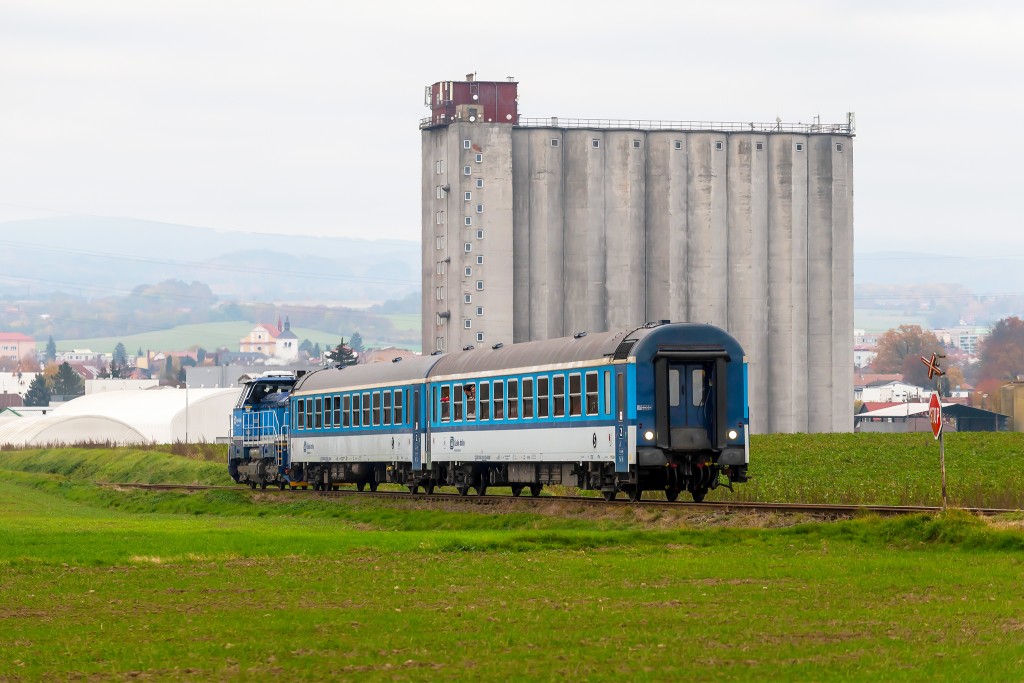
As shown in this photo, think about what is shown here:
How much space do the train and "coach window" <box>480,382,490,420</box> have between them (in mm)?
37

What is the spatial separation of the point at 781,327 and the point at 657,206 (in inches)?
649

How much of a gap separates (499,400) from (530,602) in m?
21.6

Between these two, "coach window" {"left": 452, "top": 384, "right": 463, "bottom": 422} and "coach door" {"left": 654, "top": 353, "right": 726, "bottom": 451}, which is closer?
"coach door" {"left": 654, "top": 353, "right": 726, "bottom": 451}

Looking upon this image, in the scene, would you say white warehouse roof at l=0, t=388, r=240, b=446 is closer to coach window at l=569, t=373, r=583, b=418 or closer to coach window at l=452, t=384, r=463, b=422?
coach window at l=452, t=384, r=463, b=422

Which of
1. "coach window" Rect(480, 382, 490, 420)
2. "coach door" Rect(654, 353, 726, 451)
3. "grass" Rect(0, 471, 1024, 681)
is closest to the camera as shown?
"grass" Rect(0, 471, 1024, 681)

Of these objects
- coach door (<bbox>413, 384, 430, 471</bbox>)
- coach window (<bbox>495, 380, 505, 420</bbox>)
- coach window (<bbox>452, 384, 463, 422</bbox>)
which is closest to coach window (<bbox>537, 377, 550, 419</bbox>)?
coach window (<bbox>495, 380, 505, 420</bbox>)

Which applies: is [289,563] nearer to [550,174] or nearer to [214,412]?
[550,174]

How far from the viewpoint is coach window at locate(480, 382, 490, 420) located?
145 feet

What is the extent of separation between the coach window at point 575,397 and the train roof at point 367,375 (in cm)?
1058

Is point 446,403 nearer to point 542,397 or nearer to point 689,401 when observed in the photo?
point 542,397

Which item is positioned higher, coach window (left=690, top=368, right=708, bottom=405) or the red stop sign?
coach window (left=690, top=368, right=708, bottom=405)

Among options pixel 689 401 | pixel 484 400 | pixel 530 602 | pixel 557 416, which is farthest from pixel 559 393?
pixel 530 602

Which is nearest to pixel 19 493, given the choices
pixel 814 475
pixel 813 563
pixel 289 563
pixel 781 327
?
pixel 814 475

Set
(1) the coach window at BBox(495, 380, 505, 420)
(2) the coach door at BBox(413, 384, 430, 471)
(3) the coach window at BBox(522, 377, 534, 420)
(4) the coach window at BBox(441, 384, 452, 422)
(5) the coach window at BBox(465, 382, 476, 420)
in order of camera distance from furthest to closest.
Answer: (2) the coach door at BBox(413, 384, 430, 471) < (4) the coach window at BBox(441, 384, 452, 422) < (5) the coach window at BBox(465, 382, 476, 420) < (1) the coach window at BBox(495, 380, 505, 420) < (3) the coach window at BBox(522, 377, 534, 420)
